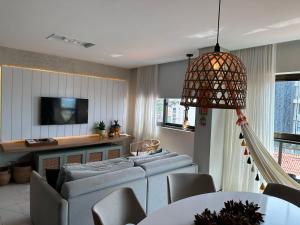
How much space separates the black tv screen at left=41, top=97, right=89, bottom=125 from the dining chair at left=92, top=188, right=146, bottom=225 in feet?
10.9

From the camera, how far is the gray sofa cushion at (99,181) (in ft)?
6.68

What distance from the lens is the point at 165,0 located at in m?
1.93

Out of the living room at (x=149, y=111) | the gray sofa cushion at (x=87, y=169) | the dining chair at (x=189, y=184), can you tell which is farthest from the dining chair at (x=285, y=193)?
the gray sofa cushion at (x=87, y=169)

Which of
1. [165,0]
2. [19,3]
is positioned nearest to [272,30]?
[165,0]

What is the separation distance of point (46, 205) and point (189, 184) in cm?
146

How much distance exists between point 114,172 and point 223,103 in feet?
5.47

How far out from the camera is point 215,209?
5.51 ft

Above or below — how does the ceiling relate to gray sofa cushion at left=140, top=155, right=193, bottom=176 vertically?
above

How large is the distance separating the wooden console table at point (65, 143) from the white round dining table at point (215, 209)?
315cm

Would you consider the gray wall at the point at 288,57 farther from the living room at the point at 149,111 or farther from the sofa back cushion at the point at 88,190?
the sofa back cushion at the point at 88,190

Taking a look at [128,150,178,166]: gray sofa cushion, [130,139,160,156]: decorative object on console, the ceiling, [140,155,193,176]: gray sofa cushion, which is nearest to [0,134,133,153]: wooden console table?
[130,139,160,156]: decorative object on console

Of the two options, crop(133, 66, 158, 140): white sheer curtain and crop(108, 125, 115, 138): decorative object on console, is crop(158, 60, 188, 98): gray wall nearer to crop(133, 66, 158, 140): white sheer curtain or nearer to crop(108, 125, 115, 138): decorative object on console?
crop(133, 66, 158, 140): white sheer curtain

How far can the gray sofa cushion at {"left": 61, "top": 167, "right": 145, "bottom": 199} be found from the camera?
2035 mm

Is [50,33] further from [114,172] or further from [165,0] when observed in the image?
[114,172]
